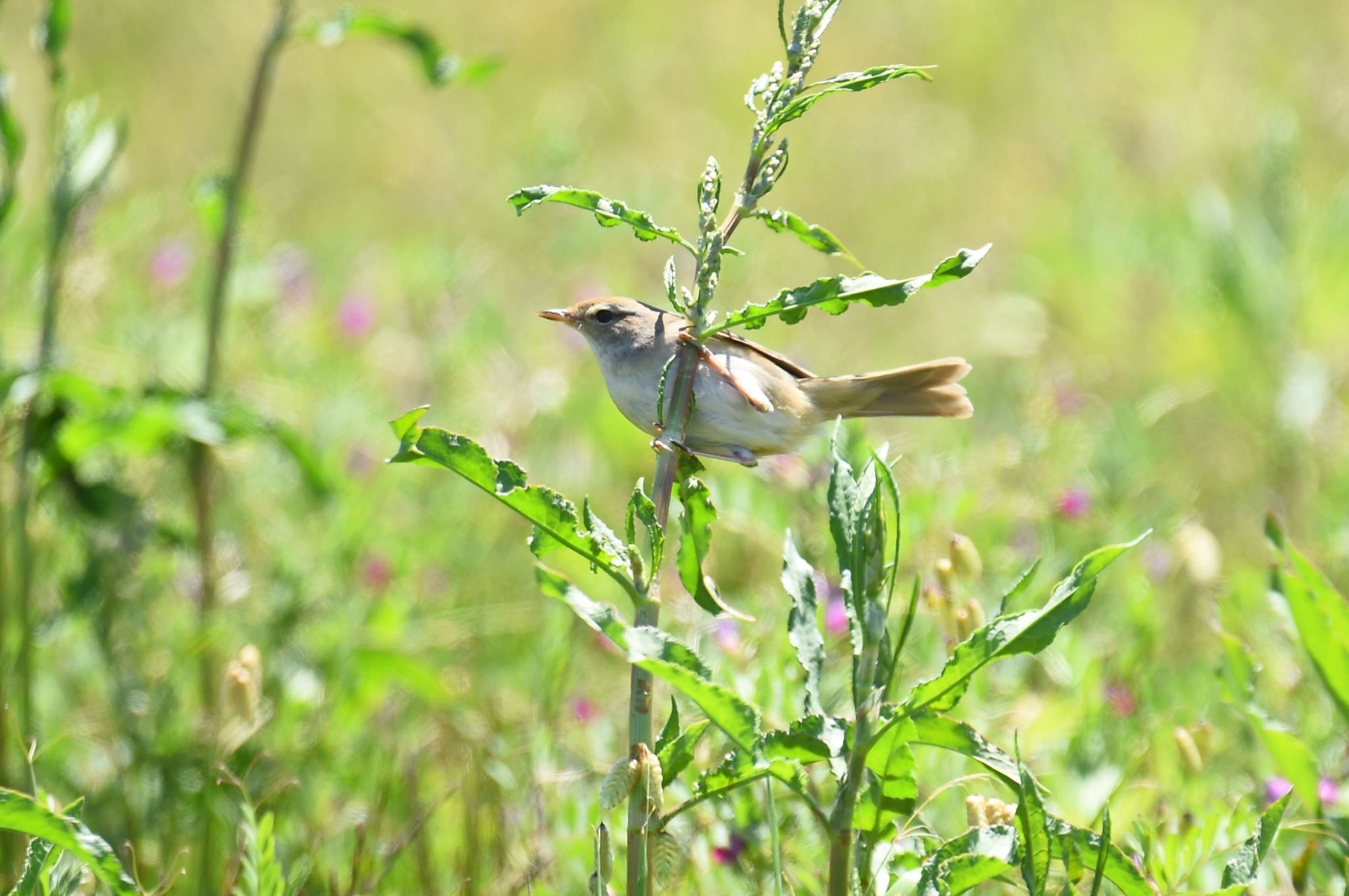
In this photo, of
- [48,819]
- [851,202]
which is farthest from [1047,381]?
[851,202]

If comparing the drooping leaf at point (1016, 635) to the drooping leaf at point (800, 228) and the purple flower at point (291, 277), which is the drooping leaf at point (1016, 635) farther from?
the purple flower at point (291, 277)

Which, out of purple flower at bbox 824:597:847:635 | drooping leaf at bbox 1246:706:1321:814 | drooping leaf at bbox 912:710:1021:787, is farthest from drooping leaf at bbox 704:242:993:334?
purple flower at bbox 824:597:847:635

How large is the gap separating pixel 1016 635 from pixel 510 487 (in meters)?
0.60

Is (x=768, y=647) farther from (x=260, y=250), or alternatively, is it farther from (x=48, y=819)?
(x=260, y=250)

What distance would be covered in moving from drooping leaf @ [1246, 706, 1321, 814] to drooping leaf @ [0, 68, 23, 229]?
89.2 inches

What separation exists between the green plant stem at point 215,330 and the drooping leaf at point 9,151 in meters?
0.49

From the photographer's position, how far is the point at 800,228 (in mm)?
1681

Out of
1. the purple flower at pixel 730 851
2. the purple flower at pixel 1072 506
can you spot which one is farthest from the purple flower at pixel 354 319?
the purple flower at pixel 730 851

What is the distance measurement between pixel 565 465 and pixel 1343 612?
273cm

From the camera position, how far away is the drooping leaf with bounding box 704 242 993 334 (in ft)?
5.17

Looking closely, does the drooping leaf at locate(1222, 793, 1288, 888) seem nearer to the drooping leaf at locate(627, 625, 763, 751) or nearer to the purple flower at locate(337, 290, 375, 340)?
the drooping leaf at locate(627, 625, 763, 751)

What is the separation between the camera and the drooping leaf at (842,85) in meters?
1.55

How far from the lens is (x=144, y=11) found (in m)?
9.76

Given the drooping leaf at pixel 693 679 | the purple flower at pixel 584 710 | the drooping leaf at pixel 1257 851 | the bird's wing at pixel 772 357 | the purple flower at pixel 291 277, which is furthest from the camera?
the purple flower at pixel 291 277
